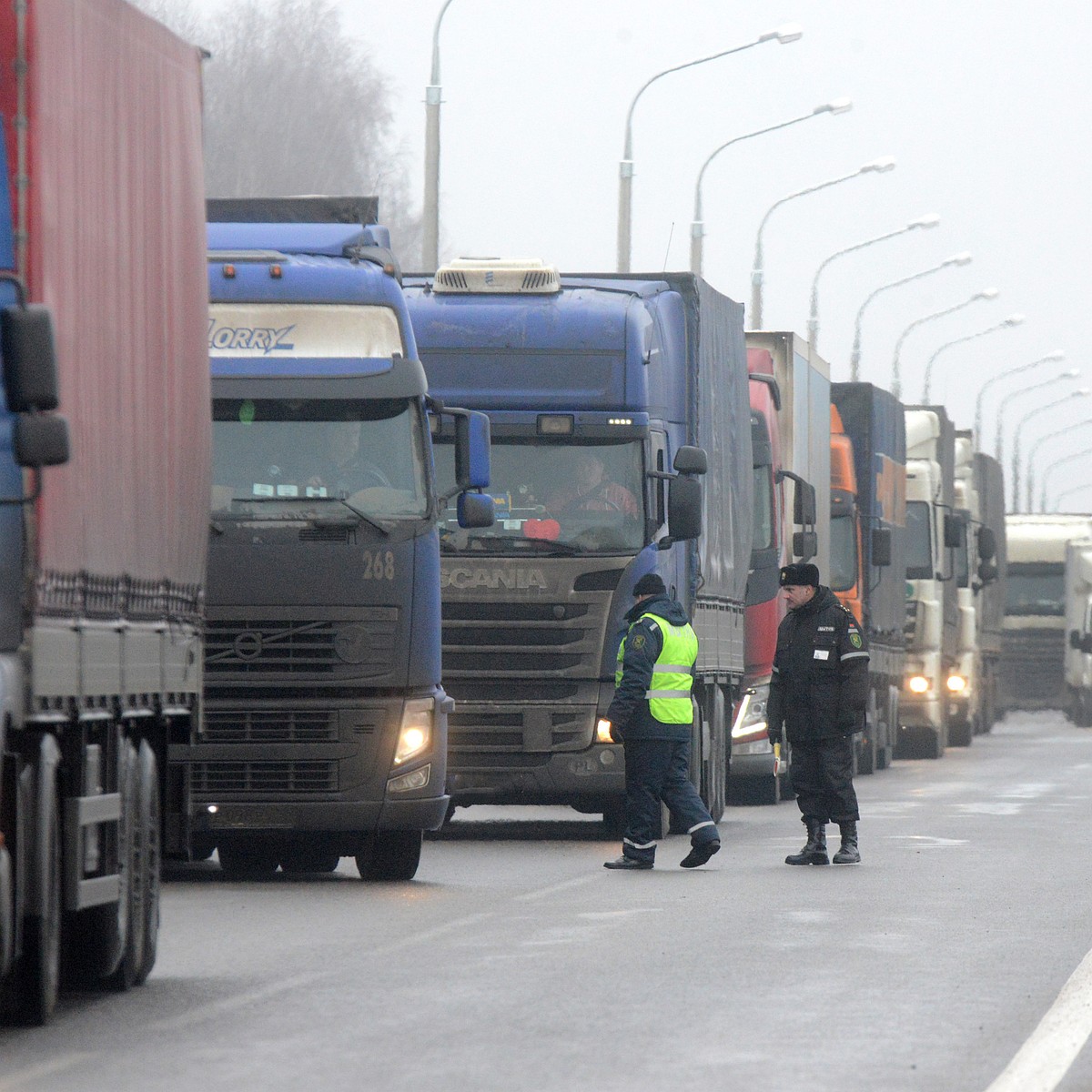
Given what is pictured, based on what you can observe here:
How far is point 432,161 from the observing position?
29.5 meters

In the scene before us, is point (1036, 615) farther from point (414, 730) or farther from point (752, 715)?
point (414, 730)

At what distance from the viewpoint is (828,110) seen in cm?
4028

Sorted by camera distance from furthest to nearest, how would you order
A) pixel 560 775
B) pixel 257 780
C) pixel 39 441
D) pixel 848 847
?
pixel 560 775 → pixel 848 847 → pixel 257 780 → pixel 39 441

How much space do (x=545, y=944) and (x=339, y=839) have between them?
4.02 metres

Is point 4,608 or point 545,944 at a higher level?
point 4,608

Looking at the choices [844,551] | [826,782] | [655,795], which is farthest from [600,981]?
[844,551]

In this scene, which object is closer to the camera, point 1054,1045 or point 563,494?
point 1054,1045

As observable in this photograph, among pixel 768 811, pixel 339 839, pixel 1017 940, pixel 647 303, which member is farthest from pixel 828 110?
pixel 1017 940

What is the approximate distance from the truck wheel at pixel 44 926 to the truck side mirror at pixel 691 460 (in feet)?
32.0

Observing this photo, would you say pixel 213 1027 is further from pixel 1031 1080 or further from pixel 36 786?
pixel 1031 1080

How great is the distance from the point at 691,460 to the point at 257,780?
4.68 metres

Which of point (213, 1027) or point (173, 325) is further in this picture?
point (173, 325)

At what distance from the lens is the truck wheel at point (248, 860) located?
55.7 feet

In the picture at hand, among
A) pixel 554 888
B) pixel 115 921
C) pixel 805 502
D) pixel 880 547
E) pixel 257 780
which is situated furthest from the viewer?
pixel 880 547
